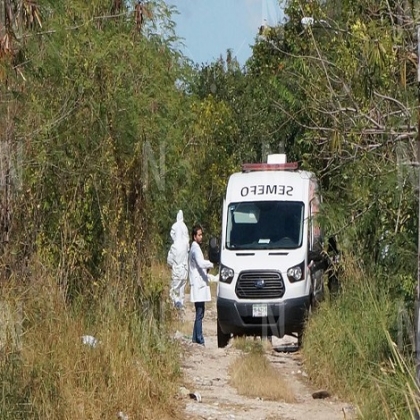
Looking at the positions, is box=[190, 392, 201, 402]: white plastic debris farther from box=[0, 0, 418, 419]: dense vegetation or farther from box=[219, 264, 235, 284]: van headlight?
box=[219, 264, 235, 284]: van headlight

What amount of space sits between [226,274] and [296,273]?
102 centimetres

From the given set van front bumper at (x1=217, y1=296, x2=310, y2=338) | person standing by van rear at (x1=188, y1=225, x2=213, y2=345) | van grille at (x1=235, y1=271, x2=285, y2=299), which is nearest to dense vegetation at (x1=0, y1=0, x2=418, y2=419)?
van front bumper at (x1=217, y1=296, x2=310, y2=338)

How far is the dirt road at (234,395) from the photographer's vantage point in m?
10.3

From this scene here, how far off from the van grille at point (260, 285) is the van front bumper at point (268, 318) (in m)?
0.13

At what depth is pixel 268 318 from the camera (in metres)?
15.7

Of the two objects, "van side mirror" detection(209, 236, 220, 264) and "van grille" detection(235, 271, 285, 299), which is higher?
"van side mirror" detection(209, 236, 220, 264)

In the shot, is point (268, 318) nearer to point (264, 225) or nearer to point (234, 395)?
point (264, 225)

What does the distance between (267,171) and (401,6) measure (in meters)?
8.23

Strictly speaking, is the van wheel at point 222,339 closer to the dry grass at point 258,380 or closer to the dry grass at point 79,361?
the dry grass at point 258,380

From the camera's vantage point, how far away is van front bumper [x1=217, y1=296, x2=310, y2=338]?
1567 centimetres

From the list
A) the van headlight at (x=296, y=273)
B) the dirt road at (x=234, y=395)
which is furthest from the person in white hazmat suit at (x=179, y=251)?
the van headlight at (x=296, y=273)

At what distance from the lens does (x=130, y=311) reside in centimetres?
1038

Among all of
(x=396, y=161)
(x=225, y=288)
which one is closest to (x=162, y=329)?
(x=396, y=161)

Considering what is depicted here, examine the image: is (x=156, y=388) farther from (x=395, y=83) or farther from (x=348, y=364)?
(x=395, y=83)
